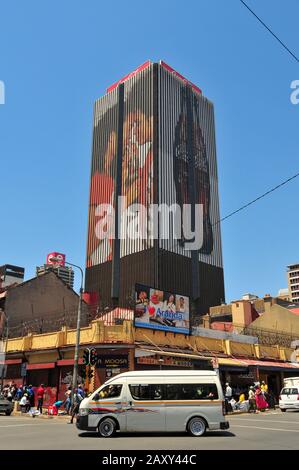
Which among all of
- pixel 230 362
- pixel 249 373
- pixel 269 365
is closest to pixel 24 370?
pixel 230 362

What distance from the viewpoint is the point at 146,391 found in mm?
15156

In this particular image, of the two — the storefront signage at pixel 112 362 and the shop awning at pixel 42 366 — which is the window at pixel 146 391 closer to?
the storefront signage at pixel 112 362

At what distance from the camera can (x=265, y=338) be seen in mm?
46281

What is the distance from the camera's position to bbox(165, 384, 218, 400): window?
15008mm

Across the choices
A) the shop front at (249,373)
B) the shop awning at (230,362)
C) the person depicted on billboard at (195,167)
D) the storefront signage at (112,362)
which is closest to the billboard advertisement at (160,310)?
the storefront signage at (112,362)

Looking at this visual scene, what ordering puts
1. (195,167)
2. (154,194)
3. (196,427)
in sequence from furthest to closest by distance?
(195,167)
(154,194)
(196,427)

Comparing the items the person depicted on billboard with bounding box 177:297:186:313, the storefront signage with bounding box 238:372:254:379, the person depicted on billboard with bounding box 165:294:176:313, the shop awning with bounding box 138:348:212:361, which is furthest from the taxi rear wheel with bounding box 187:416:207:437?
the storefront signage with bounding box 238:372:254:379

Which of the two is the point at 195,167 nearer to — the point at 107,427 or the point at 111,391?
the point at 111,391

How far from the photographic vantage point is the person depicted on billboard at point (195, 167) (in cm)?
7912

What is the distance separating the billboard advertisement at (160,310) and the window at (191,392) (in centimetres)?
1523

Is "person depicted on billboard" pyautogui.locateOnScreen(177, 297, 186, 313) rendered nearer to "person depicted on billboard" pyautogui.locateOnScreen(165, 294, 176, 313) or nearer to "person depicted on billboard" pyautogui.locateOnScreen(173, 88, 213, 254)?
→ "person depicted on billboard" pyautogui.locateOnScreen(165, 294, 176, 313)

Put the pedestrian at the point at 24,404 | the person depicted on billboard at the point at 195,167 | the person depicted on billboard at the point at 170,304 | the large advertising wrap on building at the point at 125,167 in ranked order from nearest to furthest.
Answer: the pedestrian at the point at 24,404 → the person depicted on billboard at the point at 170,304 → the large advertising wrap on building at the point at 125,167 → the person depicted on billboard at the point at 195,167

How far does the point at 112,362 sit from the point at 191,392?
14505mm

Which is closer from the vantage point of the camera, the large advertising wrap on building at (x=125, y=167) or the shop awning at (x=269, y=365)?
the shop awning at (x=269, y=365)
